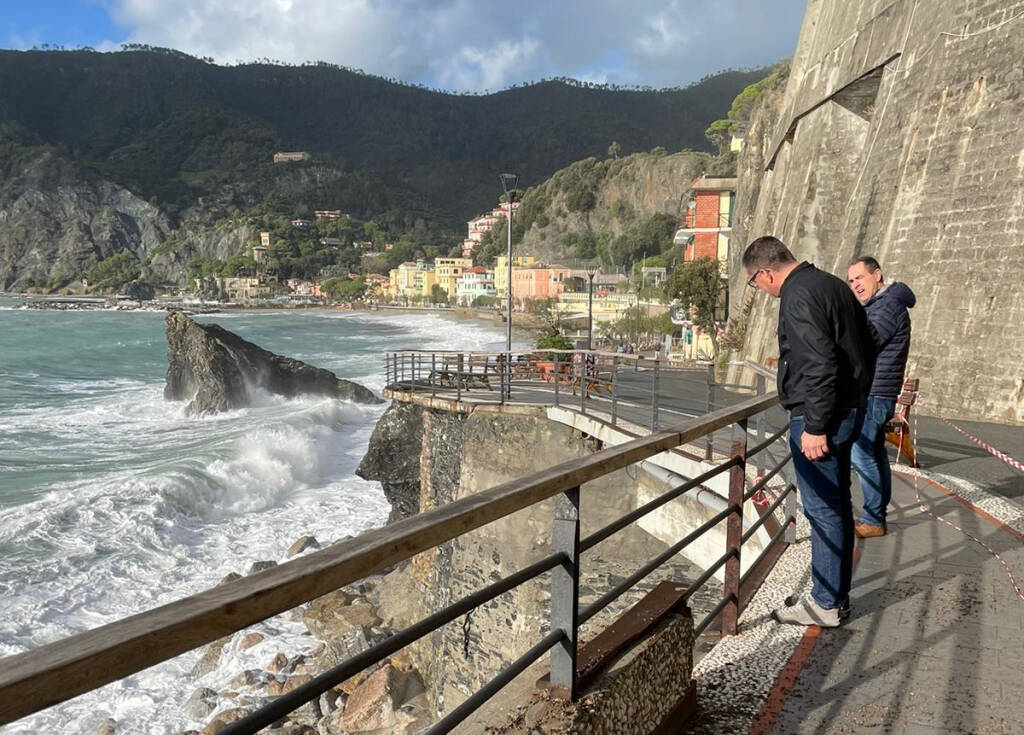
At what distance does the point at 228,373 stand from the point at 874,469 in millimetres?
34834

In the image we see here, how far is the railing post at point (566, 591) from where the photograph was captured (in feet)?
6.43

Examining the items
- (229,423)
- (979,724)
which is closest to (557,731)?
(979,724)

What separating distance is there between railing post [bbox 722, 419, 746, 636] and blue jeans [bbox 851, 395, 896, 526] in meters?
1.79

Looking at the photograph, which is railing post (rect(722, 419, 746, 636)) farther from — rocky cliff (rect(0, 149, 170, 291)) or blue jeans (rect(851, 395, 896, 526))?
rocky cliff (rect(0, 149, 170, 291))

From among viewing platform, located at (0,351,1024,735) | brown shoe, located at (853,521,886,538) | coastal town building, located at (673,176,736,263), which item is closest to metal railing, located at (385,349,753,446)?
viewing platform, located at (0,351,1024,735)

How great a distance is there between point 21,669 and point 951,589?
4171 mm

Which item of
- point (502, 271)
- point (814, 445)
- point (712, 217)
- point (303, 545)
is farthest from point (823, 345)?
point (502, 271)

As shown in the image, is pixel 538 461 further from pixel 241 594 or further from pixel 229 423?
pixel 229 423

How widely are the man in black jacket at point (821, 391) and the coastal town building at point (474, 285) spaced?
4362 inches

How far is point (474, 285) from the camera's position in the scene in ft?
390

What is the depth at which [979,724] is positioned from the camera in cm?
256

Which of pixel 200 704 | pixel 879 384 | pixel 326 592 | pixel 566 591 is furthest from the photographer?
pixel 200 704

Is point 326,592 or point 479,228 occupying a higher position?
point 479,228

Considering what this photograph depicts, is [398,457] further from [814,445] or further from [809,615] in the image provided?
[814,445]
